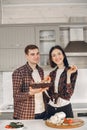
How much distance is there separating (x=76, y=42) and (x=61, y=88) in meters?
1.76

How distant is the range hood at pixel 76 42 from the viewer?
3.82 metres

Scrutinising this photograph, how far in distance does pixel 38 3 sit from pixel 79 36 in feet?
2.94

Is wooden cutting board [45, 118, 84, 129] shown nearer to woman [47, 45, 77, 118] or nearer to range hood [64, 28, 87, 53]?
woman [47, 45, 77, 118]

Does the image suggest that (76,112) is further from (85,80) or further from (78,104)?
(85,80)

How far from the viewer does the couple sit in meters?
2.17

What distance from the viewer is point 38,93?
217 cm

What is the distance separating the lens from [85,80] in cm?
405

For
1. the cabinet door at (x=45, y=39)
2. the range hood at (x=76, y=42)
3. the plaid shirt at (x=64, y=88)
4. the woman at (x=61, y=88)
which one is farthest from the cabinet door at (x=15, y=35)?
the plaid shirt at (x=64, y=88)

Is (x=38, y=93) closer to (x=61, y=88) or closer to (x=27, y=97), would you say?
(x=27, y=97)

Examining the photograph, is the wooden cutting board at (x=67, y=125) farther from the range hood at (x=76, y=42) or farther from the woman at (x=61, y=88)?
the range hood at (x=76, y=42)

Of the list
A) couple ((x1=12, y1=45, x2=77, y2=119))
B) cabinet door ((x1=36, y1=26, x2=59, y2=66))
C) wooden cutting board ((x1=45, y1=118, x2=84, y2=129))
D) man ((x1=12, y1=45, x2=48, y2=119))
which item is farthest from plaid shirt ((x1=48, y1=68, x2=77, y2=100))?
cabinet door ((x1=36, y1=26, x2=59, y2=66))

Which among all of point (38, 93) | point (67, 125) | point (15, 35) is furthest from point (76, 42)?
point (67, 125)

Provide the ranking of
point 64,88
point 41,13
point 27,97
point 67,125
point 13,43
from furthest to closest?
point 41,13
point 13,43
point 64,88
point 27,97
point 67,125

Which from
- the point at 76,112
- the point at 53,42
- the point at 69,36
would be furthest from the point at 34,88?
the point at 69,36
